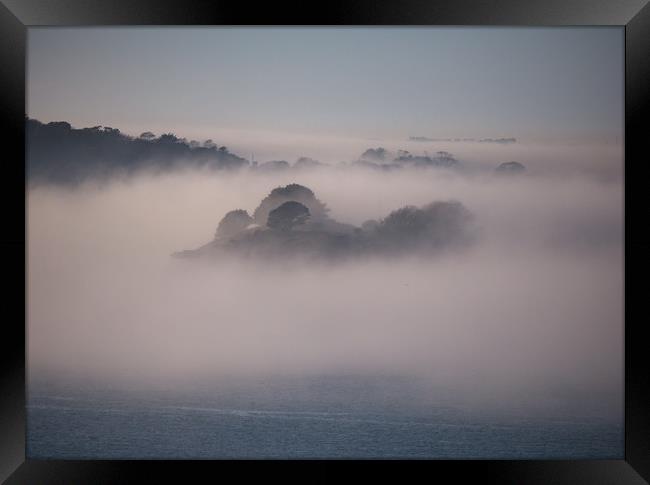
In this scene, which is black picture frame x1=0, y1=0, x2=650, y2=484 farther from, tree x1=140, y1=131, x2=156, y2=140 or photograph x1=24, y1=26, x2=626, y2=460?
tree x1=140, y1=131, x2=156, y2=140

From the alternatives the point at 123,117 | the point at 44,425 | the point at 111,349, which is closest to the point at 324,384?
the point at 111,349

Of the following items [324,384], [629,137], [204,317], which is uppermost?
[629,137]

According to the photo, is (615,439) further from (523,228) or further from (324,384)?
(324,384)

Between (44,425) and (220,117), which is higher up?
(220,117)

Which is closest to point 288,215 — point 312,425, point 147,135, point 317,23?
point 147,135

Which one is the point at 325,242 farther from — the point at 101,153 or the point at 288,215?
the point at 101,153

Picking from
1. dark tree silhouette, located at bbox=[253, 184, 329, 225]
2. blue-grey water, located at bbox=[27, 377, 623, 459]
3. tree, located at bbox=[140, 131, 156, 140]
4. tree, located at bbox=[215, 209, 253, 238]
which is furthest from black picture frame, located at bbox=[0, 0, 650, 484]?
tree, located at bbox=[215, 209, 253, 238]
